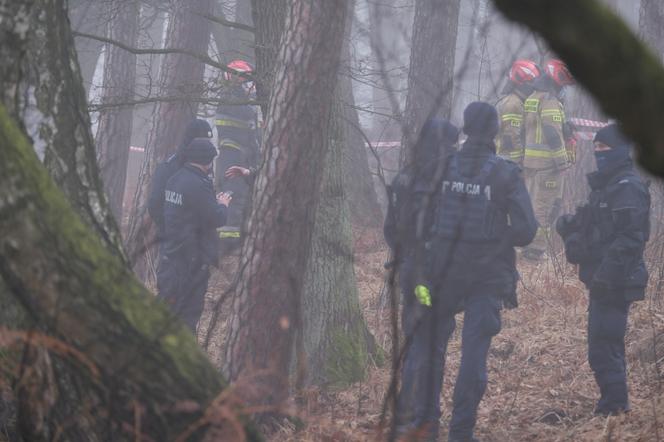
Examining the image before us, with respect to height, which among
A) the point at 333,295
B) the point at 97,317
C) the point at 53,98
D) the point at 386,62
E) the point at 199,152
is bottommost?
the point at 333,295

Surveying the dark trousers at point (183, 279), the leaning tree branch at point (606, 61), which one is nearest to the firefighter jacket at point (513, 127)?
the dark trousers at point (183, 279)

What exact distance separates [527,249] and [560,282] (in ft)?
5.30

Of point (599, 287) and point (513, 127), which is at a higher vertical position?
point (513, 127)

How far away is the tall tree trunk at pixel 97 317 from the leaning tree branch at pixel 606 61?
1144 millimetres

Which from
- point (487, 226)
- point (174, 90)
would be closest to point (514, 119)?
point (174, 90)

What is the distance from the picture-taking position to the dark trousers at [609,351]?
5738mm

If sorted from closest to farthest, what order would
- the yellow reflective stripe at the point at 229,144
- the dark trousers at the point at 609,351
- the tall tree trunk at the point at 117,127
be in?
the dark trousers at the point at 609,351 < the yellow reflective stripe at the point at 229,144 < the tall tree trunk at the point at 117,127

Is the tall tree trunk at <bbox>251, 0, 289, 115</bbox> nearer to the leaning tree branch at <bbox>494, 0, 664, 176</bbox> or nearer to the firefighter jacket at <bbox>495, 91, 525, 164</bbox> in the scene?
the firefighter jacket at <bbox>495, 91, 525, 164</bbox>

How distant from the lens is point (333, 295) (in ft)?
22.9

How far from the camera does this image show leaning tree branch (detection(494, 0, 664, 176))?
134 centimetres

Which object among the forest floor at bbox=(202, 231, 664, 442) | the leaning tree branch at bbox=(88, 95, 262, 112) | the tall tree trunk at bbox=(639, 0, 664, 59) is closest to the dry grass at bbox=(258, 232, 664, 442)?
the forest floor at bbox=(202, 231, 664, 442)

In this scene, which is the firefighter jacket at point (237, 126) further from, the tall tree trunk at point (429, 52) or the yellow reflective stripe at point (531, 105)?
the yellow reflective stripe at point (531, 105)

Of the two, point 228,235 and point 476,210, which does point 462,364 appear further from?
point 228,235

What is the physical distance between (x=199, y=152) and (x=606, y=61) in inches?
255
